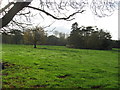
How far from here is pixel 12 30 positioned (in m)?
7.11

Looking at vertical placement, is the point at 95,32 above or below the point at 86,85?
above

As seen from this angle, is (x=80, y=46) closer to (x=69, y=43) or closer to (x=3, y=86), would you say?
(x=69, y=43)

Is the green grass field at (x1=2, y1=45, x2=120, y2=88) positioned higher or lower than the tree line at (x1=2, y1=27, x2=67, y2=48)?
lower

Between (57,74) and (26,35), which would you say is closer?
(57,74)

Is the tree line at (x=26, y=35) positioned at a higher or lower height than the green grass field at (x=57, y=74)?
higher

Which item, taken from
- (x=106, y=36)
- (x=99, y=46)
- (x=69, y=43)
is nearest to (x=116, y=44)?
(x=106, y=36)

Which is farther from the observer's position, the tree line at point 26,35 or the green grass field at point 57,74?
the tree line at point 26,35

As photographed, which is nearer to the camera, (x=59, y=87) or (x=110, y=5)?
(x=59, y=87)

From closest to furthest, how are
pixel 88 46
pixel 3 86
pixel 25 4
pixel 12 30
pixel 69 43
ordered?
pixel 3 86 < pixel 25 4 < pixel 12 30 < pixel 88 46 < pixel 69 43

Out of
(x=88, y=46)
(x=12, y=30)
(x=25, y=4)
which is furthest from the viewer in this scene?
(x=88, y=46)

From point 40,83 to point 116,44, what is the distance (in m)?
55.3

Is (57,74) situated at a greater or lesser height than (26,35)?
lesser

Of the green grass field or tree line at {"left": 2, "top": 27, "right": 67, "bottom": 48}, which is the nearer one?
the green grass field

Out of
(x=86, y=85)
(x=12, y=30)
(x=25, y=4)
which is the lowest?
(x=86, y=85)
